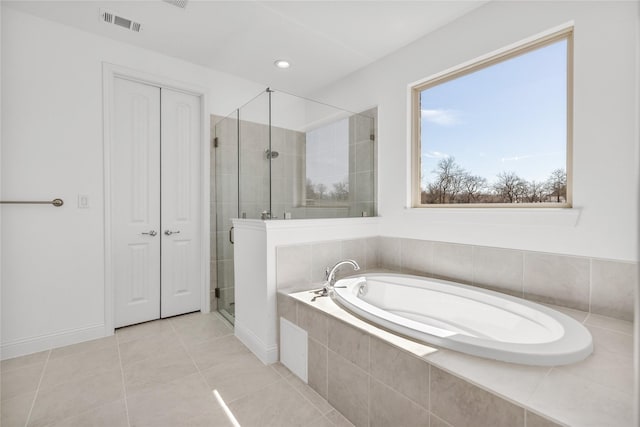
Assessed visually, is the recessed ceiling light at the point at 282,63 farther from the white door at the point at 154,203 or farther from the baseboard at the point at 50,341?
the baseboard at the point at 50,341

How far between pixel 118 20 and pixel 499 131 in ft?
9.21

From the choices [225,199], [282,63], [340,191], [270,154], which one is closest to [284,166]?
[270,154]

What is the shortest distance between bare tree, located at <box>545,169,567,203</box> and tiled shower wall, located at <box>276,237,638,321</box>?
0.35 meters

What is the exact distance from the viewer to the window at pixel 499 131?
5.60ft

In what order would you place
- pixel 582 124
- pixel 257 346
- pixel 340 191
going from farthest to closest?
pixel 340 191 < pixel 257 346 < pixel 582 124

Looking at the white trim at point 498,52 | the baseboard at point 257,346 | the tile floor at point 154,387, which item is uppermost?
the white trim at point 498,52

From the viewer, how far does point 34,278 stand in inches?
82.1

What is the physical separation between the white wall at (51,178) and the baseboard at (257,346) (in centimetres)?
111

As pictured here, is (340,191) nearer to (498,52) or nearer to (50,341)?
(498,52)

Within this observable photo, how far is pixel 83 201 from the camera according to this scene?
2.25 m

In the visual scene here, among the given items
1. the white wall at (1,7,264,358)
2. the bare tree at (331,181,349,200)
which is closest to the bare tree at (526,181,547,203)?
the bare tree at (331,181,349,200)

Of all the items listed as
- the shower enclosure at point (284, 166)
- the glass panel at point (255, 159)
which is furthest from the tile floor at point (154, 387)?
the glass panel at point (255, 159)

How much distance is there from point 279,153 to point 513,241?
1.66 meters

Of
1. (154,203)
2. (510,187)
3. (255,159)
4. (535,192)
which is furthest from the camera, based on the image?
(154,203)
